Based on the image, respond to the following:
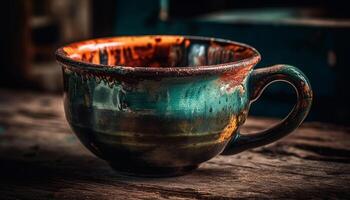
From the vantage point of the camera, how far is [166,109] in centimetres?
70

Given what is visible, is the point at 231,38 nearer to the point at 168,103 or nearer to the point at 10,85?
the point at 168,103

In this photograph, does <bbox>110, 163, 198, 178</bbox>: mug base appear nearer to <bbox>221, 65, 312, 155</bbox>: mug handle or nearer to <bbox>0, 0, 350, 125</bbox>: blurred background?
<bbox>221, 65, 312, 155</bbox>: mug handle

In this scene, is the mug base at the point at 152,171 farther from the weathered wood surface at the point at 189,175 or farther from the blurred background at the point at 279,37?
the blurred background at the point at 279,37

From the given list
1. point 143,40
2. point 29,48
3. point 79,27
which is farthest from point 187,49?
point 79,27

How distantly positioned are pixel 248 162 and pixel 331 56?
50 cm

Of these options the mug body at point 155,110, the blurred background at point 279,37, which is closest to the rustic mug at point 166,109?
the mug body at point 155,110

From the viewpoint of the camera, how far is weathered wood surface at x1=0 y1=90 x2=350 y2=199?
75 cm

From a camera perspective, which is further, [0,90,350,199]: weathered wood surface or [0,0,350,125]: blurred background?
[0,0,350,125]: blurred background

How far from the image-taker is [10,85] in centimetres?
181

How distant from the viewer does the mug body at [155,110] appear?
0.70 meters

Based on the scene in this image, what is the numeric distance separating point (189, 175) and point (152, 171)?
63 millimetres

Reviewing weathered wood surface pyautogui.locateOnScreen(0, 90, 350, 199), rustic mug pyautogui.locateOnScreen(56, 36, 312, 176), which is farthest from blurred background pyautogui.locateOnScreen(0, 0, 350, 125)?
rustic mug pyautogui.locateOnScreen(56, 36, 312, 176)

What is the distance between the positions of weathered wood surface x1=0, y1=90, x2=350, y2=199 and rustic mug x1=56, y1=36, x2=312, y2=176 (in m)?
0.04

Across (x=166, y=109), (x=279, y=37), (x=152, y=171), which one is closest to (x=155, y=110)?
(x=166, y=109)
